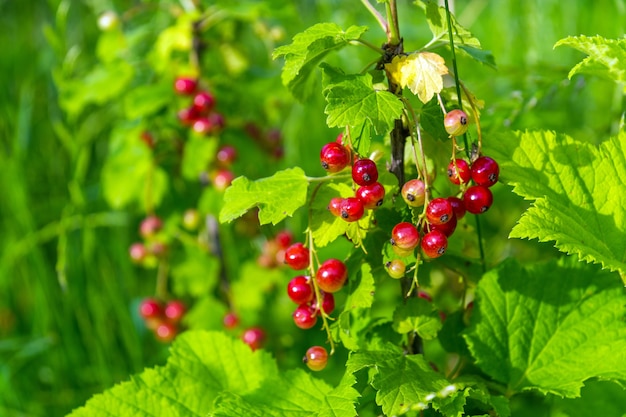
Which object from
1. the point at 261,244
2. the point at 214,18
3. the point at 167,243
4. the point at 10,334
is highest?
the point at 214,18

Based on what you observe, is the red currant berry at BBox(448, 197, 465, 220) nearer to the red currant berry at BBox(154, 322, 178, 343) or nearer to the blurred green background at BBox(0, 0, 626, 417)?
the blurred green background at BBox(0, 0, 626, 417)

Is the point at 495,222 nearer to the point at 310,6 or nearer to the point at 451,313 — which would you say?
the point at 451,313

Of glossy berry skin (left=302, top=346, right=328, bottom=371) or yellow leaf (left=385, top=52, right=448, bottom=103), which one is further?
glossy berry skin (left=302, top=346, right=328, bottom=371)

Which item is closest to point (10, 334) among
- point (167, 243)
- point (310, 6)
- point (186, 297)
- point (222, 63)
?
point (186, 297)

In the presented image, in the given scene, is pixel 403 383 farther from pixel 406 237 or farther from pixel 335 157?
pixel 335 157

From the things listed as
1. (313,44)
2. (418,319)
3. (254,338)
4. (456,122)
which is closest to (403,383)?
(418,319)

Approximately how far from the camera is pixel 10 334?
2.54m

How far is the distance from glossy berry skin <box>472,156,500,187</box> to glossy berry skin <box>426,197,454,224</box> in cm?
6

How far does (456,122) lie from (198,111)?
1.17 meters

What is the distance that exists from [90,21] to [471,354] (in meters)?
3.10

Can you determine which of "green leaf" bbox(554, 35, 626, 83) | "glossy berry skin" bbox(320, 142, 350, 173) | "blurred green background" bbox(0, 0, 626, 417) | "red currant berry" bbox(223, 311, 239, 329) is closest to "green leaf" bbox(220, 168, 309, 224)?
"glossy berry skin" bbox(320, 142, 350, 173)

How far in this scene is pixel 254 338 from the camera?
1.98m

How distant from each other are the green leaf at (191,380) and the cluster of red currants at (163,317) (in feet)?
2.99

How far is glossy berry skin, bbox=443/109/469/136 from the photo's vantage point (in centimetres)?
92
